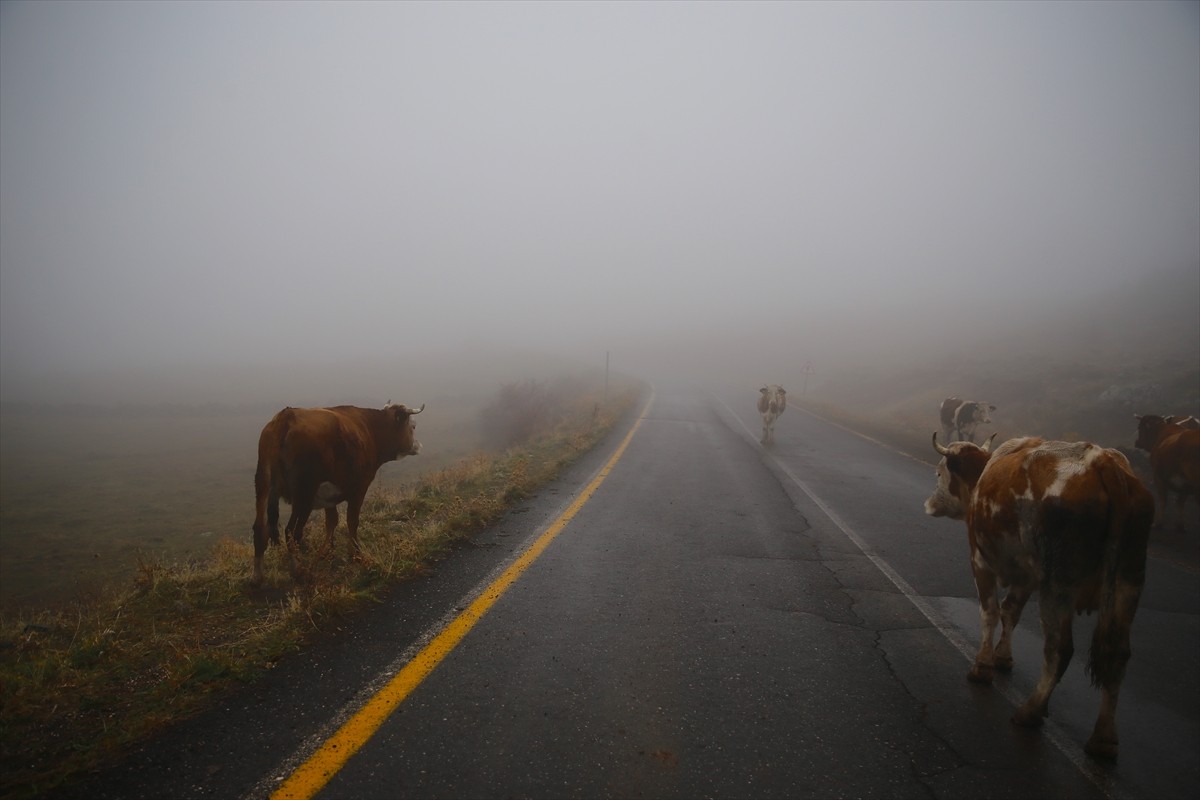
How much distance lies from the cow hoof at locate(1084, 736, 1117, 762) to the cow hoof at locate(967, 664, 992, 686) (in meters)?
0.71

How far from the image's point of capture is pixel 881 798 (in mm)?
2541

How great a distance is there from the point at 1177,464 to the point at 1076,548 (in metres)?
7.45

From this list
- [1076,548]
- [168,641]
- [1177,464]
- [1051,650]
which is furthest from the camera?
[1177,464]

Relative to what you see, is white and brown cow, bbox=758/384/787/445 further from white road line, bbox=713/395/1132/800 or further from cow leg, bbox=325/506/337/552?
cow leg, bbox=325/506/337/552

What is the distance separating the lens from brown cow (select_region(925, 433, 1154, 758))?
3.00 meters

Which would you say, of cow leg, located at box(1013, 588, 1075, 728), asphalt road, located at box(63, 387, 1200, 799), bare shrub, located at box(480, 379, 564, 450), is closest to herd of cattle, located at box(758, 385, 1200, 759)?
cow leg, located at box(1013, 588, 1075, 728)

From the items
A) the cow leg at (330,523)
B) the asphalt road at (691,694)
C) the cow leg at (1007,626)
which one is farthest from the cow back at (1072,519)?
the cow leg at (330,523)

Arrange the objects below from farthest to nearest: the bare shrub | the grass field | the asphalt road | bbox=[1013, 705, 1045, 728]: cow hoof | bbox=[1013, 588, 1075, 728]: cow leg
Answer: the bare shrub → the grass field → bbox=[1013, 705, 1045, 728]: cow hoof → bbox=[1013, 588, 1075, 728]: cow leg → the asphalt road

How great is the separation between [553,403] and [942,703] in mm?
24884

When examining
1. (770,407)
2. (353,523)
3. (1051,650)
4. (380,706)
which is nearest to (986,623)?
(1051,650)

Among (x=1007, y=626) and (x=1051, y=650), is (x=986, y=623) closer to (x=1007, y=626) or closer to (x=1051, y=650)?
Answer: (x=1007, y=626)

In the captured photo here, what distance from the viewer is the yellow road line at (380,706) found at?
2.35 meters

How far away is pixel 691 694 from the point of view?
330 centimetres

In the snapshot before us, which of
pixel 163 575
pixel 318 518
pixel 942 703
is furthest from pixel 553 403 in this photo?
pixel 942 703
